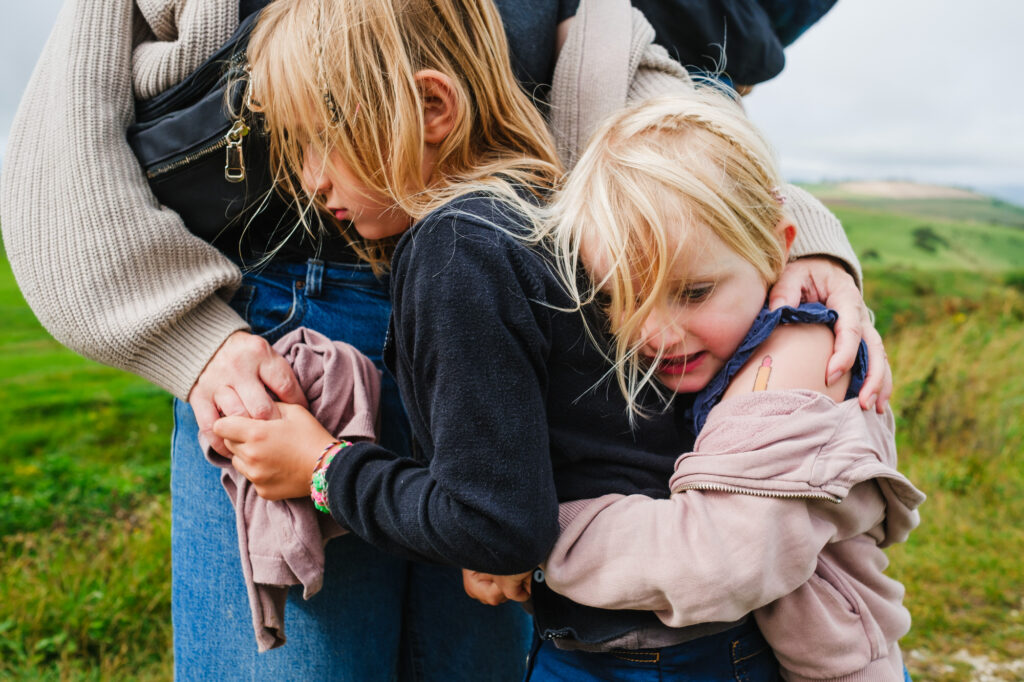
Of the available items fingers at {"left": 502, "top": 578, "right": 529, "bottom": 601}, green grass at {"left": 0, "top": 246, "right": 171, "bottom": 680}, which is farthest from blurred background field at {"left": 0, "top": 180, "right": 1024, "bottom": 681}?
fingers at {"left": 502, "top": 578, "right": 529, "bottom": 601}

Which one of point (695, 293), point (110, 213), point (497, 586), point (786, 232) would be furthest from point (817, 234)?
point (110, 213)

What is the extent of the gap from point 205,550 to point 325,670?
341mm

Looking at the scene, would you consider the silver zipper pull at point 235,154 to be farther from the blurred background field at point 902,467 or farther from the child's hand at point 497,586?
the blurred background field at point 902,467

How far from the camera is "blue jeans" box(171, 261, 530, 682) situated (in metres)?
1.54

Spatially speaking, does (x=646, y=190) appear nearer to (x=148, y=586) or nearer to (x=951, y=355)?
(x=148, y=586)

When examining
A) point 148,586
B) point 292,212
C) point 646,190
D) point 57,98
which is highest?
point 57,98

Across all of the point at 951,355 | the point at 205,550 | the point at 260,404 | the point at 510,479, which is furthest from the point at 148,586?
the point at 951,355

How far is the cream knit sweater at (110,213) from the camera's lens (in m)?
1.45

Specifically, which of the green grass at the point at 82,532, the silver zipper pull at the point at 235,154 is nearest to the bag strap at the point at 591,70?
the silver zipper pull at the point at 235,154

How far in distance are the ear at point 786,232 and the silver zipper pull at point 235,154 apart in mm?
978

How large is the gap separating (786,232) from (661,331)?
36cm

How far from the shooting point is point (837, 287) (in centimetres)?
148

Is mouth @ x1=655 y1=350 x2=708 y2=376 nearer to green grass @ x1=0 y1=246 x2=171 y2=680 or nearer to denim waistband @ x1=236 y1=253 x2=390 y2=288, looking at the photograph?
denim waistband @ x1=236 y1=253 x2=390 y2=288

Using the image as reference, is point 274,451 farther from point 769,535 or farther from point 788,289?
point 788,289
